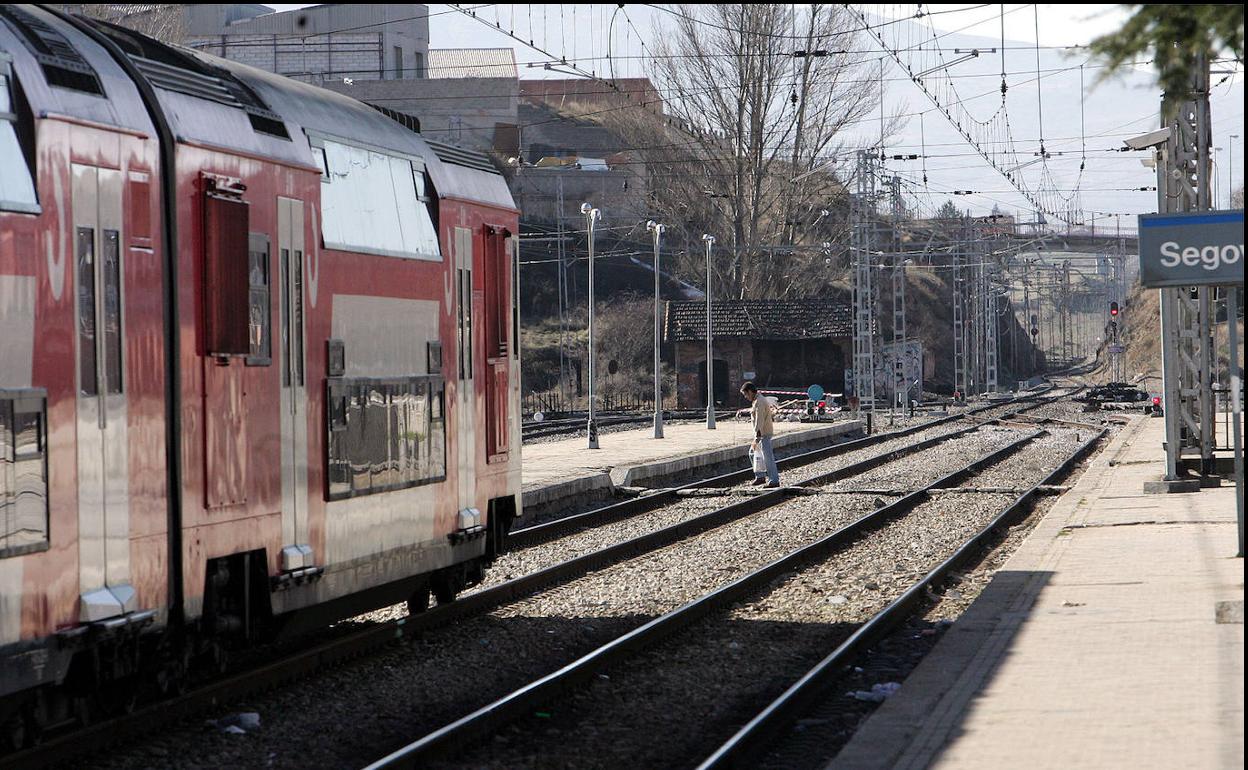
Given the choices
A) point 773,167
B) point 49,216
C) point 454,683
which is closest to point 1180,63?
point 49,216

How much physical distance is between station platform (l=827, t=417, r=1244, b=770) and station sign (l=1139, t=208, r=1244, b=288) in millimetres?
2661

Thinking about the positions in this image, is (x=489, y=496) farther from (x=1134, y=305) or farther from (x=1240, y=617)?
(x=1134, y=305)

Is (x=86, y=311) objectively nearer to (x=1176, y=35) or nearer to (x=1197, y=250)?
(x=1176, y=35)

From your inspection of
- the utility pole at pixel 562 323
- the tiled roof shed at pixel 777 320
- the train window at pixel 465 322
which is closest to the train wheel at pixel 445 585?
the train window at pixel 465 322

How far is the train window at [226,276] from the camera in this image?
8359 mm

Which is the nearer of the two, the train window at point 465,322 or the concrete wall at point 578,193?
the train window at point 465,322

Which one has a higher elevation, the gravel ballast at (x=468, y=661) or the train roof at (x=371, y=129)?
the train roof at (x=371, y=129)

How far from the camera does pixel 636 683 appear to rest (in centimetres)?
1029

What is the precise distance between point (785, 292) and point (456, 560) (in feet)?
207

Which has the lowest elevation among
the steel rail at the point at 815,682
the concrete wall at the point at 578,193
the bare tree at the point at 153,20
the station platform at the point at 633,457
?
the steel rail at the point at 815,682

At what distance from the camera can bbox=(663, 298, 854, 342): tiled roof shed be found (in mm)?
67438

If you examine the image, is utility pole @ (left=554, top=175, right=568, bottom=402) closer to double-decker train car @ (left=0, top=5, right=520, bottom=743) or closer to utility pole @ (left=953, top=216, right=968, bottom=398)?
utility pole @ (left=953, top=216, right=968, bottom=398)

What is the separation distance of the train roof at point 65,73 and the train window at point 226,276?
2.09ft

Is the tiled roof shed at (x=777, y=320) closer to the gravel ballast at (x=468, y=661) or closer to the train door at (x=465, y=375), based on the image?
the gravel ballast at (x=468, y=661)
